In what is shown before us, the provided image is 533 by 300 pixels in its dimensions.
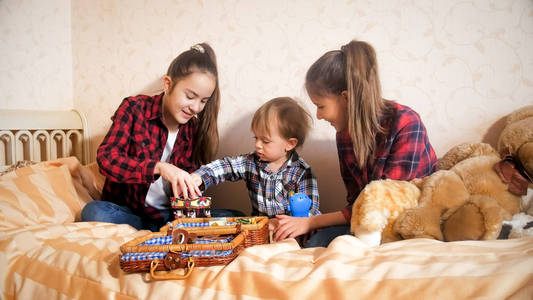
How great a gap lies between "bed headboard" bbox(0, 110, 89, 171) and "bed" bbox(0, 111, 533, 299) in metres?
0.52

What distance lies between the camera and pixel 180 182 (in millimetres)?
999

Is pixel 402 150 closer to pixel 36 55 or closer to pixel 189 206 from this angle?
pixel 189 206

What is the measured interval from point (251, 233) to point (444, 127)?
752 millimetres

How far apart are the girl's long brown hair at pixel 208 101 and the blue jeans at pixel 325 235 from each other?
56 centimetres

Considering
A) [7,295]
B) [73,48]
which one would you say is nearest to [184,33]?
[73,48]

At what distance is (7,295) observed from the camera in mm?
779

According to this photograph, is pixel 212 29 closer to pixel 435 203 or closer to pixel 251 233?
pixel 251 233

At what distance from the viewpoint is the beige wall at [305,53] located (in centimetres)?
97

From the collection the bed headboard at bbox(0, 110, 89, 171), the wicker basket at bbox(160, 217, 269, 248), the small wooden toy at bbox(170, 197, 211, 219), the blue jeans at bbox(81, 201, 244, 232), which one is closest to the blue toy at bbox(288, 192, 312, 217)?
the wicker basket at bbox(160, 217, 269, 248)

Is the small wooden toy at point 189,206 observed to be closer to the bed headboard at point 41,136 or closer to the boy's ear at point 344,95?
the boy's ear at point 344,95

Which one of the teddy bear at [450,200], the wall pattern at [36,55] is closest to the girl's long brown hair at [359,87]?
Answer: the teddy bear at [450,200]

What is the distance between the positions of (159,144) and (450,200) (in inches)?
39.7

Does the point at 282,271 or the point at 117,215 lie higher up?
the point at 282,271

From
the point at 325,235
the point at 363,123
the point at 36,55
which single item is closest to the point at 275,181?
the point at 325,235
